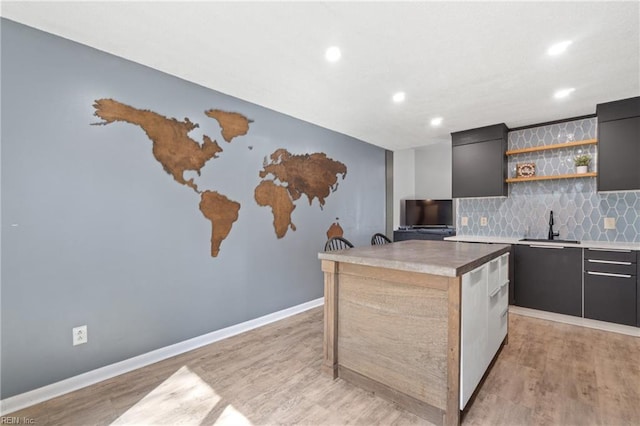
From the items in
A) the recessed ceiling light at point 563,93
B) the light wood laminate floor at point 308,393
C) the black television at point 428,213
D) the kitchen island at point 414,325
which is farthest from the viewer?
the black television at point 428,213

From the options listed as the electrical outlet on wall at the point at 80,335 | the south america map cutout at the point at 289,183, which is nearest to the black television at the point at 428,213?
the south america map cutout at the point at 289,183

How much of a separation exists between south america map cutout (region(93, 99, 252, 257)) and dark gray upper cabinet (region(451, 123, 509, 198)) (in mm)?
3045

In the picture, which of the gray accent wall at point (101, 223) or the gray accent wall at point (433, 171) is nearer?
the gray accent wall at point (101, 223)

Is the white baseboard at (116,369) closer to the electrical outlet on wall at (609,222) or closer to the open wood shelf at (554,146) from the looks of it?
the open wood shelf at (554,146)

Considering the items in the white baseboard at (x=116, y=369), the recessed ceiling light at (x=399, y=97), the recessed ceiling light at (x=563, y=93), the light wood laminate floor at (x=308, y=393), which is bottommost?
the light wood laminate floor at (x=308, y=393)

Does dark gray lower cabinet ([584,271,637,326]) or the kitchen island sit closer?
the kitchen island

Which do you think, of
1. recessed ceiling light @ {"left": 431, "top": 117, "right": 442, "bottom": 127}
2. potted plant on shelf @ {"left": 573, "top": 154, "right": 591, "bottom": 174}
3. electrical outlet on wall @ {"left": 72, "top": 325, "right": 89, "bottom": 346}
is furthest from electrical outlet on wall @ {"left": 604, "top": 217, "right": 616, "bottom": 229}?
electrical outlet on wall @ {"left": 72, "top": 325, "right": 89, "bottom": 346}

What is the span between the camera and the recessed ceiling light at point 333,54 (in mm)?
2176

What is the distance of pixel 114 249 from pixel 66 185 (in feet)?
1.83

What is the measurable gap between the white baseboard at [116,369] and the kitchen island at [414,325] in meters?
1.24

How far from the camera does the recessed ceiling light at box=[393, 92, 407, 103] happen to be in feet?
9.88

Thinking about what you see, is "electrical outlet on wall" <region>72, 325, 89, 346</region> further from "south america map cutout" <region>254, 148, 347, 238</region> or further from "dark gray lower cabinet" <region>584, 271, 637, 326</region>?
"dark gray lower cabinet" <region>584, 271, 637, 326</region>

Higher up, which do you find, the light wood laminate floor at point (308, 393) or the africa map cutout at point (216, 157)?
the africa map cutout at point (216, 157)

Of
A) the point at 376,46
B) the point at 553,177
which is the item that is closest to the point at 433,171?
the point at 553,177
